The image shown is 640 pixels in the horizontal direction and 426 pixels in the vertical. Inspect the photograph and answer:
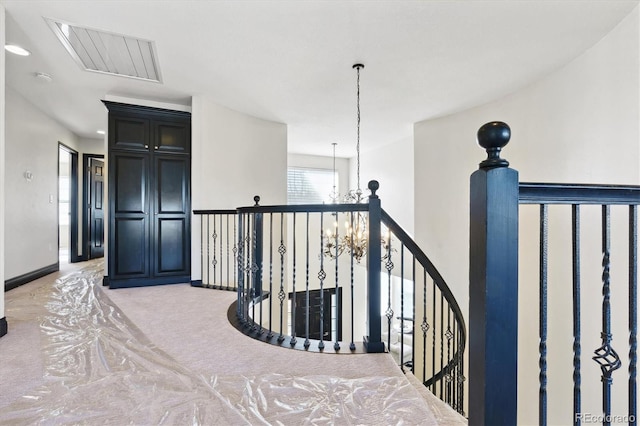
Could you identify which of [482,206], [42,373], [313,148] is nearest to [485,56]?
[482,206]

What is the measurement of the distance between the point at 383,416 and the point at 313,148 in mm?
6313

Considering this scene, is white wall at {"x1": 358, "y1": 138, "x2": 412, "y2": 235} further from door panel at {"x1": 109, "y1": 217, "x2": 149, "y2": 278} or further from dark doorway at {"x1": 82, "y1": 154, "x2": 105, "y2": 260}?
dark doorway at {"x1": 82, "y1": 154, "x2": 105, "y2": 260}

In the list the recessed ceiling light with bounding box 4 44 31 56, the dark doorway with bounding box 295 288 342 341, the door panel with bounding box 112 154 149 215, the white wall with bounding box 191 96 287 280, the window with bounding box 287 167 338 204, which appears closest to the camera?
the recessed ceiling light with bounding box 4 44 31 56

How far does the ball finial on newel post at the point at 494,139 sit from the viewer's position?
2.45 ft

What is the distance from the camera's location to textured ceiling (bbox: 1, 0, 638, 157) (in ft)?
7.47

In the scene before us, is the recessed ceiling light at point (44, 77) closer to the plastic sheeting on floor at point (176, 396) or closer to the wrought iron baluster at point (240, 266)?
the wrought iron baluster at point (240, 266)

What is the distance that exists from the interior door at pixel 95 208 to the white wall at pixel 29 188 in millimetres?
1174

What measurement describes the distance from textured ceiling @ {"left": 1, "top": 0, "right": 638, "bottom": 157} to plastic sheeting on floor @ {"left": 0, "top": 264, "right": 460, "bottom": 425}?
2359 mm

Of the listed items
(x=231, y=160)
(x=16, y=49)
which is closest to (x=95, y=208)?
(x=231, y=160)

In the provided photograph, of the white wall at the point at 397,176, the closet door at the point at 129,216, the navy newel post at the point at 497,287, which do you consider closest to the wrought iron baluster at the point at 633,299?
the navy newel post at the point at 497,287

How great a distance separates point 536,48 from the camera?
274 cm

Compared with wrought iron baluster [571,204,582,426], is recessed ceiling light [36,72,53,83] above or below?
above

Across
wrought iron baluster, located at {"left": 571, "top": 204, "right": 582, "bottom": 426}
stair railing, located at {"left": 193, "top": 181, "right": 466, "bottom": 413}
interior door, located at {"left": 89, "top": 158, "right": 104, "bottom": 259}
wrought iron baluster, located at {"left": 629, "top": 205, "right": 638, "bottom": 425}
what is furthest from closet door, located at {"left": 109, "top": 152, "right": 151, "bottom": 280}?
wrought iron baluster, located at {"left": 629, "top": 205, "right": 638, "bottom": 425}

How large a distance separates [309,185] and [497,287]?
7310 millimetres
